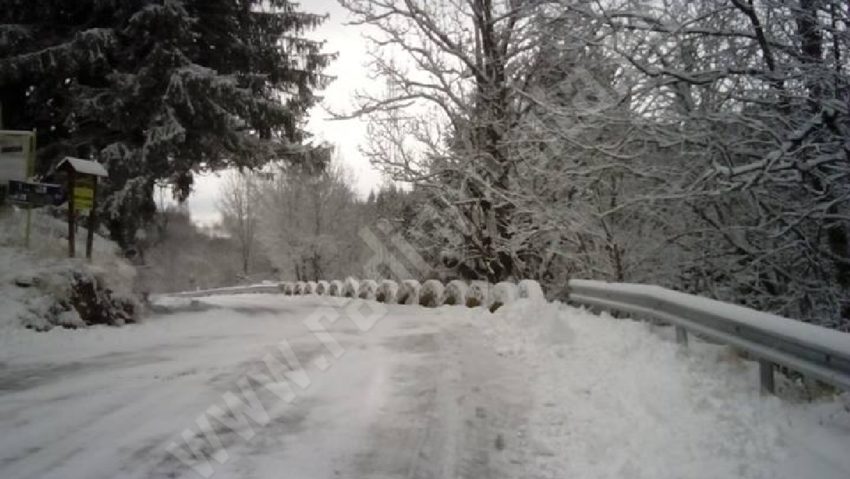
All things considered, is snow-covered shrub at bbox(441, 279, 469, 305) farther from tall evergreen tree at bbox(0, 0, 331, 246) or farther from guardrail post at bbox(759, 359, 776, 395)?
guardrail post at bbox(759, 359, 776, 395)

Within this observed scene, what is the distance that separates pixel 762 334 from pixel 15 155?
14.8m

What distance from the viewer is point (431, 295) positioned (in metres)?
15.0

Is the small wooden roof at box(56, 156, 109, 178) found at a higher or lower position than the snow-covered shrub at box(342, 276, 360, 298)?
higher

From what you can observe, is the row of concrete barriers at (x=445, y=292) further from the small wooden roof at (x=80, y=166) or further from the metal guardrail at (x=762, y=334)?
the small wooden roof at (x=80, y=166)

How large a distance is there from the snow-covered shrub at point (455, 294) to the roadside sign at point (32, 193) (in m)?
8.57

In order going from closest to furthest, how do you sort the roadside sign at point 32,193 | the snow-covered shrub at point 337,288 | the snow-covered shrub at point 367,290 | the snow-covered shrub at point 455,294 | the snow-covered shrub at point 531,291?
the snow-covered shrub at point 531,291 → the roadside sign at point 32,193 → the snow-covered shrub at point 455,294 → the snow-covered shrub at point 367,290 → the snow-covered shrub at point 337,288

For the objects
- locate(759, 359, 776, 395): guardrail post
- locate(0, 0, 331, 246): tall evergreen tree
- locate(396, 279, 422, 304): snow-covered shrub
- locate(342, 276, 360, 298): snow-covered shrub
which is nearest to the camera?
locate(759, 359, 776, 395): guardrail post

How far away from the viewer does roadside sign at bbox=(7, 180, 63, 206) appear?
37.3ft

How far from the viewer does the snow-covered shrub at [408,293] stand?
15.7m

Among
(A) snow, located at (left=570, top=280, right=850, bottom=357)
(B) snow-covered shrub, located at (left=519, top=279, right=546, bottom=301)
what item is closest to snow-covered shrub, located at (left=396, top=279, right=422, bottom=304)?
(B) snow-covered shrub, located at (left=519, top=279, right=546, bottom=301)

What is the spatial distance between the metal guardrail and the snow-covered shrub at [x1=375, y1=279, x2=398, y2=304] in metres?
9.89

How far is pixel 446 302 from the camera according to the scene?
48.3 feet

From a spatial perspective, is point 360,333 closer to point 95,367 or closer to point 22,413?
point 95,367

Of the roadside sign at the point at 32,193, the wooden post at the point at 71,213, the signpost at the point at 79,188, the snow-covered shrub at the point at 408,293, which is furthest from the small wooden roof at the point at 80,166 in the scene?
the snow-covered shrub at the point at 408,293
